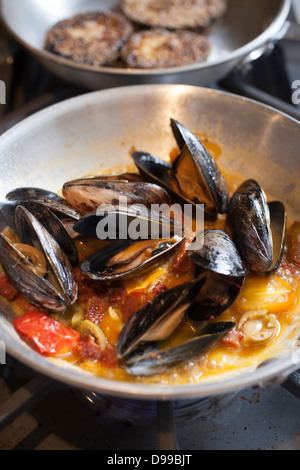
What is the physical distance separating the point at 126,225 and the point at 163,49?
6.23ft

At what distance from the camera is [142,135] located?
2.43m

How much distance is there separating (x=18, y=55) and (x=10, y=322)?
8.19 feet

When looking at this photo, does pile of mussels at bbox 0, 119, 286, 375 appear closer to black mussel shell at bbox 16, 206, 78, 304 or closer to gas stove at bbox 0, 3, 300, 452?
black mussel shell at bbox 16, 206, 78, 304

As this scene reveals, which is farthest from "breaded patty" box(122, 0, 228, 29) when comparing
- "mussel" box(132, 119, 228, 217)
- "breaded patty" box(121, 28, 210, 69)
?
"mussel" box(132, 119, 228, 217)

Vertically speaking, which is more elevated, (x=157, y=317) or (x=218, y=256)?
(x=218, y=256)

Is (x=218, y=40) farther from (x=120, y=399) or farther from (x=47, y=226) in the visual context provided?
(x=120, y=399)

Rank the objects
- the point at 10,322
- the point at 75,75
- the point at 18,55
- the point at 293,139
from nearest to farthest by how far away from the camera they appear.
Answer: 1. the point at 10,322
2. the point at 293,139
3. the point at 75,75
4. the point at 18,55

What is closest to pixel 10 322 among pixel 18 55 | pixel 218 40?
pixel 18 55

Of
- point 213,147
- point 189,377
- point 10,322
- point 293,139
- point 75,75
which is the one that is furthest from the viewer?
point 75,75

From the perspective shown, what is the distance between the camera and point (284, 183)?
2.18 m

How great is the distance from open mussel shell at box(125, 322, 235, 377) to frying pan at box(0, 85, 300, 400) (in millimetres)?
979

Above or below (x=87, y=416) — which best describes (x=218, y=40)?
above

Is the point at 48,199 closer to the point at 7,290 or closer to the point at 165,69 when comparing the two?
the point at 7,290

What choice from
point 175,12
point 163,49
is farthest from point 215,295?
point 175,12
